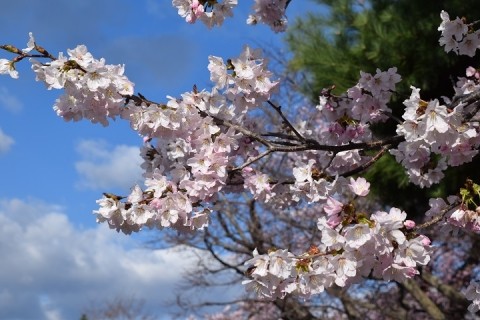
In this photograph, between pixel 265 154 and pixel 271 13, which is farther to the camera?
pixel 271 13

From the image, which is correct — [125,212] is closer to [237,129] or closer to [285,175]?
[237,129]

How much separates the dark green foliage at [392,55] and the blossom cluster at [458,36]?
2027 mm

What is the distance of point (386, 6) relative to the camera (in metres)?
7.79

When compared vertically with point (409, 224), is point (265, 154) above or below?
above

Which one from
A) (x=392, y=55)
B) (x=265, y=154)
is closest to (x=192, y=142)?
(x=265, y=154)

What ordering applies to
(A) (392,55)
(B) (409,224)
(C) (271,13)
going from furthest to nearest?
(A) (392,55) → (C) (271,13) → (B) (409,224)

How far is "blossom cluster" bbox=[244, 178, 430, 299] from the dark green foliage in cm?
341

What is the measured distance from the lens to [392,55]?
22.9 ft

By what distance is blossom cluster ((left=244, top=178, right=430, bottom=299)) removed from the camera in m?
2.93

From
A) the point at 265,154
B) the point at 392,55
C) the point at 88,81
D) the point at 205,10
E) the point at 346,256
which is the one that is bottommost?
the point at 346,256

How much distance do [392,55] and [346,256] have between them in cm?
438

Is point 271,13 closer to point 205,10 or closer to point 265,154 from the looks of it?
point 205,10

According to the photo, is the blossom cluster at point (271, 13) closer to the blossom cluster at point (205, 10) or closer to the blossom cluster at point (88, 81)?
the blossom cluster at point (205, 10)

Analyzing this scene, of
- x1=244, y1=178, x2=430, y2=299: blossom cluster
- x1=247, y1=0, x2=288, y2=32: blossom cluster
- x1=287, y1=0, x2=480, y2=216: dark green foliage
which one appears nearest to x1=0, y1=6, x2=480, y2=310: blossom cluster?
x1=244, y1=178, x2=430, y2=299: blossom cluster
